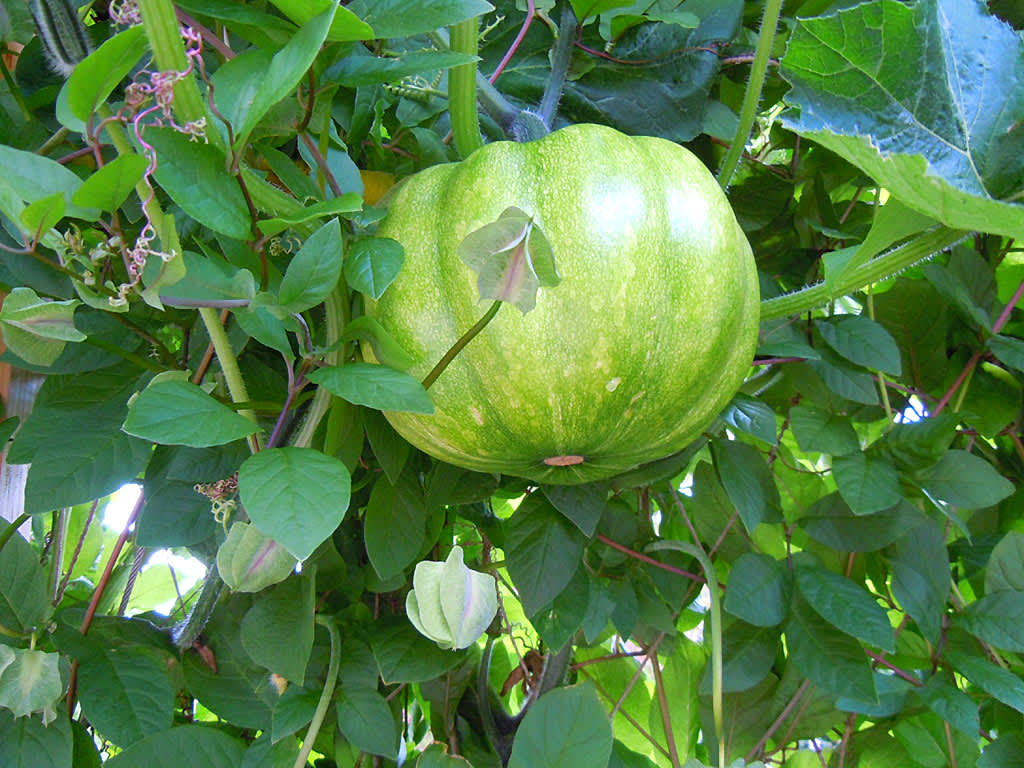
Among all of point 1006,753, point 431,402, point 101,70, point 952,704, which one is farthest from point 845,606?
point 101,70

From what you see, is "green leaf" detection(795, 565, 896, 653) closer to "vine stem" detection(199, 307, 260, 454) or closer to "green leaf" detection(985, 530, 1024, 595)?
"green leaf" detection(985, 530, 1024, 595)

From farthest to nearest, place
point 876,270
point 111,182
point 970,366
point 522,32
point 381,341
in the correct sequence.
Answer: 1. point 970,366
2. point 522,32
3. point 876,270
4. point 381,341
5. point 111,182

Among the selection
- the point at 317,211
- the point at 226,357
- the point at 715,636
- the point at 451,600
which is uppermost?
the point at 317,211

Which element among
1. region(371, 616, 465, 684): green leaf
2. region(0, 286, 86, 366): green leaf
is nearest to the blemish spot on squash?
region(371, 616, 465, 684): green leaf

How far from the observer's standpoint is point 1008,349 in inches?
36.4

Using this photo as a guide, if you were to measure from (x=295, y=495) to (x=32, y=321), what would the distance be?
0.61ft

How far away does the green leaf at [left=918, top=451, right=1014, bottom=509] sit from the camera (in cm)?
86

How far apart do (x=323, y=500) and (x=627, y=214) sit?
0.26 meters

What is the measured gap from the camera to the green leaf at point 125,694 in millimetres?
655

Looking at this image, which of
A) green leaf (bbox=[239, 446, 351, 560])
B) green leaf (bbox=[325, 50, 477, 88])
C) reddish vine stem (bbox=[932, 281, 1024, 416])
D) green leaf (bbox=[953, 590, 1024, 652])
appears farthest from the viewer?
reddish vine stem (bbox=[932, 281, 1024, 416])

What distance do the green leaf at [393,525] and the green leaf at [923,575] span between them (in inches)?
19.9

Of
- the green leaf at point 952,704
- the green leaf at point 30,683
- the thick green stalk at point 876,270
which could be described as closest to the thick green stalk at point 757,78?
the thick green stalk at point 876,270

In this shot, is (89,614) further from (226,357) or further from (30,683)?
(226,357)

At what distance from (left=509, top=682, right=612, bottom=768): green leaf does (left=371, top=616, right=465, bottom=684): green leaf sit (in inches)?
4.3
